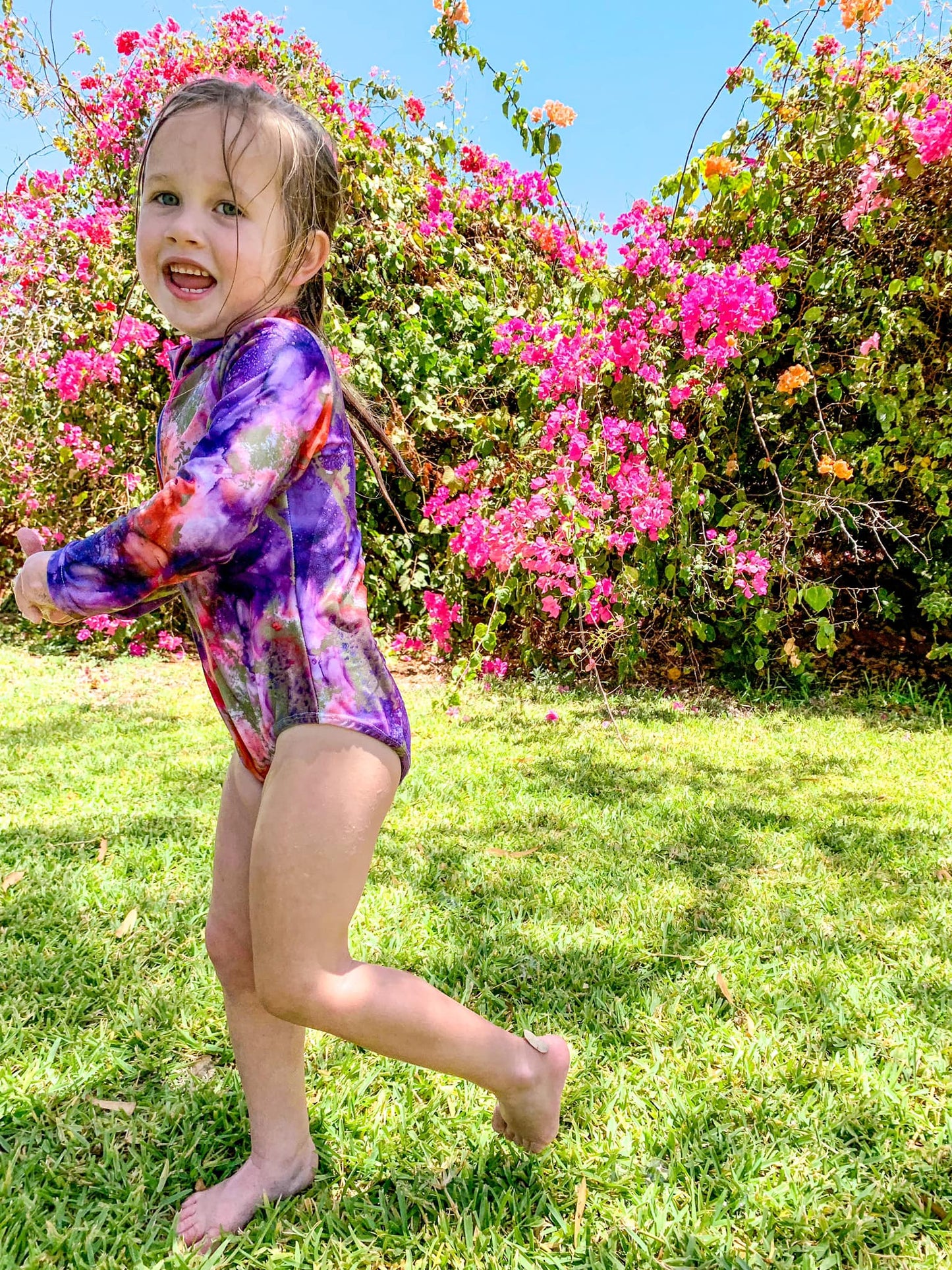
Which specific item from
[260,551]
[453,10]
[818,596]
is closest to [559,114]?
[453,10]

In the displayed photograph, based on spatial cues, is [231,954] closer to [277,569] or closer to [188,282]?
[277,569]

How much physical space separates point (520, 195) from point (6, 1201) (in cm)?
504

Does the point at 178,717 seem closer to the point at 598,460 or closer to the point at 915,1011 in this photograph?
the point at 598,460

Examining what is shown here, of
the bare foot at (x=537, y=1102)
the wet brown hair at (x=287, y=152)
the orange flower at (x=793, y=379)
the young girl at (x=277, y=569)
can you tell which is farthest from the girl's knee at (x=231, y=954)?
the orange flower at (x=793, y=379)

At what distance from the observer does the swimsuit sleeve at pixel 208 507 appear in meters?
1.03

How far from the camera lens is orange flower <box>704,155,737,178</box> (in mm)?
4176

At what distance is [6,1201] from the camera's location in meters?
1.37

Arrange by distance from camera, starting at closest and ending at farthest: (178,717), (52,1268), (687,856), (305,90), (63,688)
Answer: (52,1268) → (687,856) → (178,717) → (63,688) → (305,90)

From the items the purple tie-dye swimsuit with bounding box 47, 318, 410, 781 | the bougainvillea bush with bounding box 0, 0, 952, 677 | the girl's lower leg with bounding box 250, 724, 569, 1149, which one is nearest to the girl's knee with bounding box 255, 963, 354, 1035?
the girl's lower leg with bounding box 250, 724, 569, 1149

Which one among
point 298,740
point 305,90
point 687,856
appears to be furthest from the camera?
point 305,90

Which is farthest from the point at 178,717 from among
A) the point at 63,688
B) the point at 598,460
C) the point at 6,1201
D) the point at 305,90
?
the point at 305,90

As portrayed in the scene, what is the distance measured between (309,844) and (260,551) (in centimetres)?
39

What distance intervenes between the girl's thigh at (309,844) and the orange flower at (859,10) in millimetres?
4542

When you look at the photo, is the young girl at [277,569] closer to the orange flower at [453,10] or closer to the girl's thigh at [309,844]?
the girl's thigh at [309,844]
